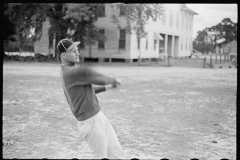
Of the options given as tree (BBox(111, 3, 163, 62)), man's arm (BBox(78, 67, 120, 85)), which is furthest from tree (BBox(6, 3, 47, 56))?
man's arm (BBox(78, 67, 120, 85))

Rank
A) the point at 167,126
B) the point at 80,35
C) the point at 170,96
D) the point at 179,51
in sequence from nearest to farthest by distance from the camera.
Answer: the point at 167,126 → the point at 170,96 → the point at 80,35 → the point at 179,51

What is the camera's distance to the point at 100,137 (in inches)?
119

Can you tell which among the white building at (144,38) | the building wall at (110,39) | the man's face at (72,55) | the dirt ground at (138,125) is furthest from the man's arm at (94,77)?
the building wall at (110,39)

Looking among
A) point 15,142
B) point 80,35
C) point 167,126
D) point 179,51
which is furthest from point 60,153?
point 179,51

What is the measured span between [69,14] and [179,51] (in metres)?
21.8

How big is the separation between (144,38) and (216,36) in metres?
42.1

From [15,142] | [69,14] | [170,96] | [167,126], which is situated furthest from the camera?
[69,14]

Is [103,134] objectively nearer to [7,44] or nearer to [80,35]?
[80,35]

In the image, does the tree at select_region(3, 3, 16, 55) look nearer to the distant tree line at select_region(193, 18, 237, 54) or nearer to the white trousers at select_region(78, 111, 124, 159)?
the white trousers at select_region(78, 111, 124, 159)

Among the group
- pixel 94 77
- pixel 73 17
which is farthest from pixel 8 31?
pixel 94 77

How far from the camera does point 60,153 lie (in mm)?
4492

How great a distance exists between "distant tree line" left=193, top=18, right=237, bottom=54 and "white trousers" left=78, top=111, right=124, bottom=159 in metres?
62.6

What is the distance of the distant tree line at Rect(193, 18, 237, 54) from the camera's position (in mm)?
64312

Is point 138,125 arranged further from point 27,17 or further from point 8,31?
point 8,31
